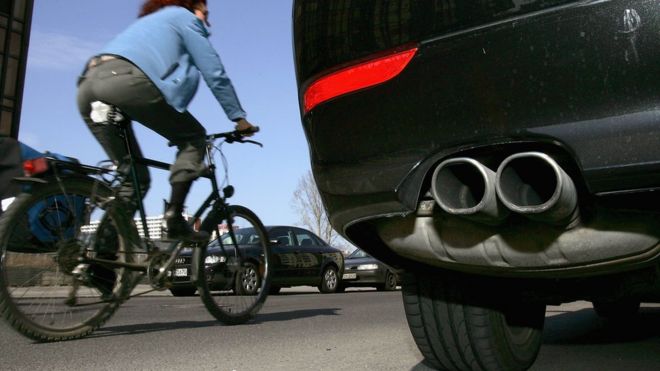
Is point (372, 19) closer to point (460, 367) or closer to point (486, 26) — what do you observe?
point (486, 26)

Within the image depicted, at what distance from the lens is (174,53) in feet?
13.3

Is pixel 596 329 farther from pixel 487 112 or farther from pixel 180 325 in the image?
pixel 487 112

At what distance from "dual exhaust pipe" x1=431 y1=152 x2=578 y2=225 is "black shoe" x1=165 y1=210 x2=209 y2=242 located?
7.90 ft

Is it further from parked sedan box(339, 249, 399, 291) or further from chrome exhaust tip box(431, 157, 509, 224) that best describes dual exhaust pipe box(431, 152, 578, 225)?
parked sedan box(339, 249, 399, 291)

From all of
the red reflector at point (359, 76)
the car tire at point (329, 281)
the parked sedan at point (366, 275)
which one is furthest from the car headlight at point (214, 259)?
the parked sedan at point (366, 275)

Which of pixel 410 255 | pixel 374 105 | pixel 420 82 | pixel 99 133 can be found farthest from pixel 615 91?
pixel 99 133

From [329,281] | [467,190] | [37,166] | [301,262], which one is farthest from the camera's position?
[329,281]

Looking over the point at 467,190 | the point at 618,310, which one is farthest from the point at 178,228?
the point at 618,310

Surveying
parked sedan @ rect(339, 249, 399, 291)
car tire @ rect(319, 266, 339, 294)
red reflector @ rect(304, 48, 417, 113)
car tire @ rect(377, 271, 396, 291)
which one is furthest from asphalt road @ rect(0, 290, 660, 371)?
car tire @ rect(377, 271, 396, 291)

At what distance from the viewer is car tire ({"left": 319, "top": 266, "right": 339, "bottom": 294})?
1446 centimetres

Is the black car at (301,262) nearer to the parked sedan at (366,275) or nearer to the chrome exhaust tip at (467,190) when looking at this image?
the parked sedan at (366,275)

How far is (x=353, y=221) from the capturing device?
2.47 m

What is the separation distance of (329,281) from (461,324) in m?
12.0

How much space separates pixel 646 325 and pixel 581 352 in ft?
5.09
